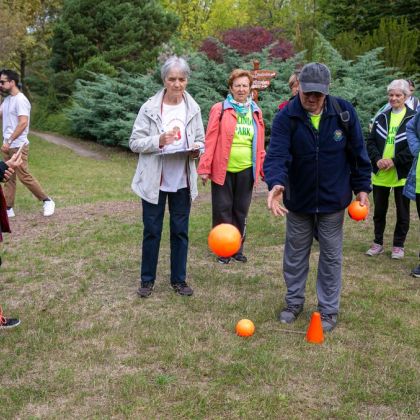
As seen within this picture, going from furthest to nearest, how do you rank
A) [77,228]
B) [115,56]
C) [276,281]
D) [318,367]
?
[115,56]
[77,228]
[276,281]
[318,367]

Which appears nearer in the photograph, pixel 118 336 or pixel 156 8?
pixel 118 336

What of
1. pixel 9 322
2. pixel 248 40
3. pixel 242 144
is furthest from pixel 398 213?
pixel 248 40

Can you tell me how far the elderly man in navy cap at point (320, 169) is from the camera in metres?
3.98

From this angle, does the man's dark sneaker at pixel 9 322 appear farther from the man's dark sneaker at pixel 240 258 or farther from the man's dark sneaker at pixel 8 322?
the man's dark sneaker at pixel 240 258

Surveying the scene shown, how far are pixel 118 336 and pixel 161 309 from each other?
0.64m

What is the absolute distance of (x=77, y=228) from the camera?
7.58 m

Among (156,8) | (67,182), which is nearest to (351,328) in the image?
(67,182)

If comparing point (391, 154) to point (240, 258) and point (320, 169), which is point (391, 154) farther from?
point (320, 169)

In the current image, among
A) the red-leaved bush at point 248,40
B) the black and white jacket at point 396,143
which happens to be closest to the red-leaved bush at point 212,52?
the red-leaved bush at point 248,40

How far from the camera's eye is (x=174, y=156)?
192 inches

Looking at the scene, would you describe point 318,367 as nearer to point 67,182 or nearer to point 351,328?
point 351,328

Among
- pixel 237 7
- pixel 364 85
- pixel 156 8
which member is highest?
pixel 237 7

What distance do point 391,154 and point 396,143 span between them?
0.16m

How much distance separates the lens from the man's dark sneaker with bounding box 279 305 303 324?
14.6ft
